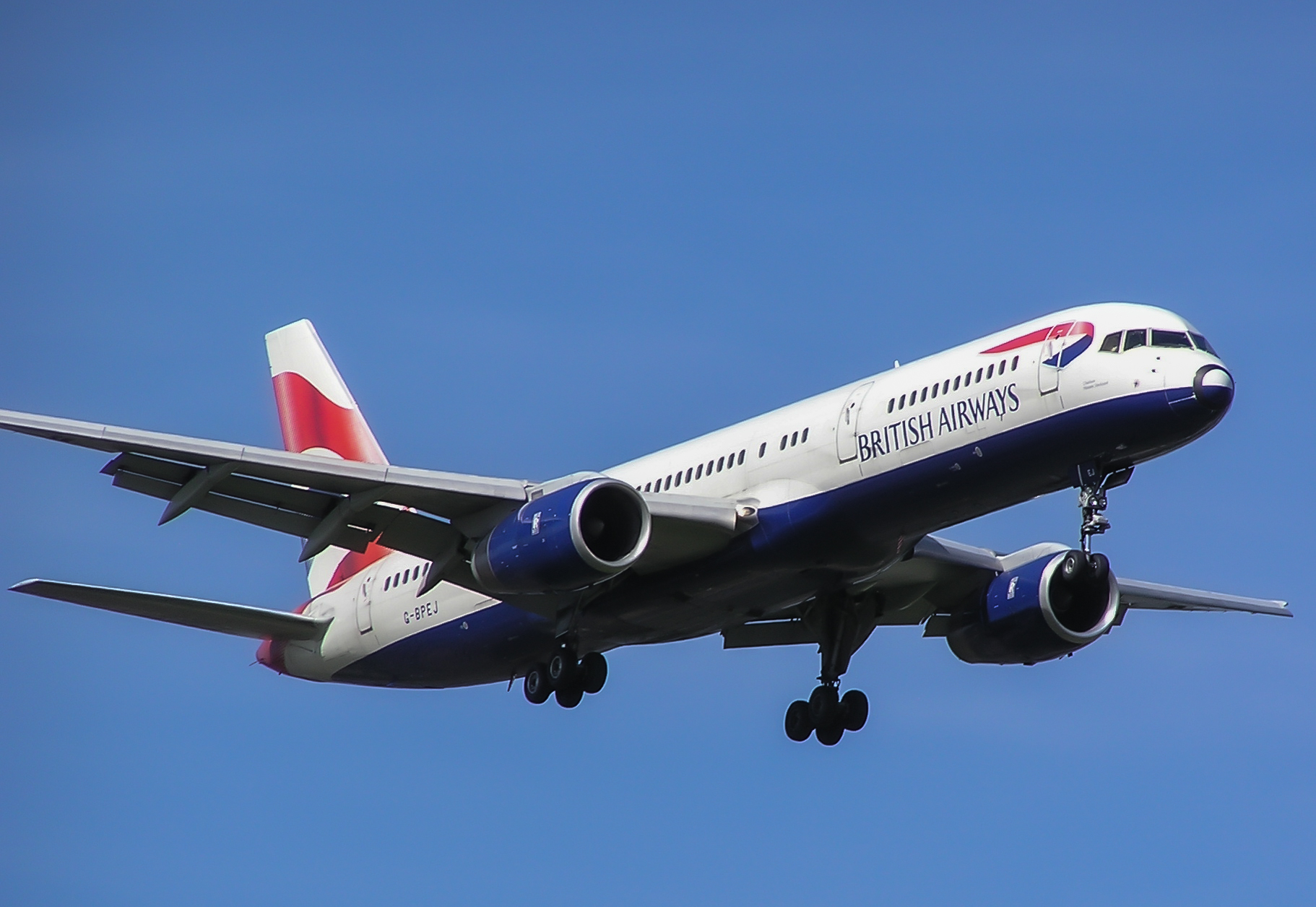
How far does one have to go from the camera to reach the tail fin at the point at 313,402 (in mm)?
47938

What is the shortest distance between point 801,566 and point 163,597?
1217 cm

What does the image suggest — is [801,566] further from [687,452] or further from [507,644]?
[507,644]

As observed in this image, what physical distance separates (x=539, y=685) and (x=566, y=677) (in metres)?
0.89

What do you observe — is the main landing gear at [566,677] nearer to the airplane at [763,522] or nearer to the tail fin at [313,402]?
the airplane at [763,522]

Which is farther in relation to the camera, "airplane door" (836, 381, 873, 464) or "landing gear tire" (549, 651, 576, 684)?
"landing gear tire" (549, 651, 576, 684)

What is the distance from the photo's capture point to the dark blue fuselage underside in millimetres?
33594

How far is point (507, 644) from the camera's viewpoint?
40125 mm

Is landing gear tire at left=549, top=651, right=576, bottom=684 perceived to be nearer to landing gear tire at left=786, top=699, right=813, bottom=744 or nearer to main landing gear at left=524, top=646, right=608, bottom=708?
main landing gear at left=524, top=646, right=608, bottom=708

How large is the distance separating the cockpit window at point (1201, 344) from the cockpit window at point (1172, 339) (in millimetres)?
128

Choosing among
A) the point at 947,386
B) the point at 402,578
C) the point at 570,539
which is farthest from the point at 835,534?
the point at 402,578

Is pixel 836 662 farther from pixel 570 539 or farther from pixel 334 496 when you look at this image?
pixel 334 496

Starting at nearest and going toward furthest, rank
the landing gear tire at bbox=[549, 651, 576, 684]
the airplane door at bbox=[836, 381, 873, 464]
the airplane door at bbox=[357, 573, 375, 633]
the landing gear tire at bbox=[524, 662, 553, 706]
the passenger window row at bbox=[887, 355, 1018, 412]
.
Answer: the passenger window row at bbox=[887, 355, 1018, 412]
the airplane door at bbox=[836, 381, 873, 464]
the landing gear tire at bbox=[549, 651, 576, 684]
the landing gear tire at bbox=[524, 662, 553, 706]
the airplane door at bbox=[357, 573, 375, 633]

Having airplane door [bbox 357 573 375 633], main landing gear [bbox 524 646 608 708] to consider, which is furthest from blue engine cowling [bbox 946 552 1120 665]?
airplane door [bbox 357 573 375 633]

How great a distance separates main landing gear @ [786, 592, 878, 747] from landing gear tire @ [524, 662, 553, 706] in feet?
18.1
